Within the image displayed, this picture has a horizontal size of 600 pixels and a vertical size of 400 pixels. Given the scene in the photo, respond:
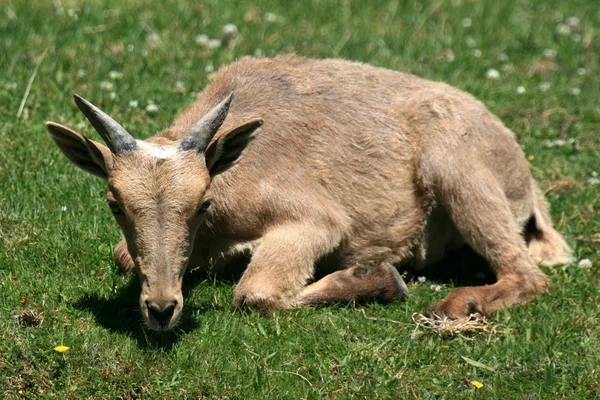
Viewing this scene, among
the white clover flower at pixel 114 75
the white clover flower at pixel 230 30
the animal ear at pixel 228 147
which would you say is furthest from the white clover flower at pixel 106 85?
the animal ear at pixel 228 147

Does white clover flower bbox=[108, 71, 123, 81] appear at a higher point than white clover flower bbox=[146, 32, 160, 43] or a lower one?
lower

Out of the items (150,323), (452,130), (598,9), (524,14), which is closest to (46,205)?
(150,323)

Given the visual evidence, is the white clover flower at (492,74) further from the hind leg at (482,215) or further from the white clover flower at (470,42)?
the hind leg at (482,215)

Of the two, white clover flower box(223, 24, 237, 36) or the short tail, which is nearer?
the short tail

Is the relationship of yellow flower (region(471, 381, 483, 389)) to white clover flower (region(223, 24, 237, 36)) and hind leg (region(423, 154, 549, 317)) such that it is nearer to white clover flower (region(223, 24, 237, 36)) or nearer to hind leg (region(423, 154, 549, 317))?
hind leg (region(423, 154, 549, 317))

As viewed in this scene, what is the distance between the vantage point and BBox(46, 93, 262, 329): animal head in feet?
21.7

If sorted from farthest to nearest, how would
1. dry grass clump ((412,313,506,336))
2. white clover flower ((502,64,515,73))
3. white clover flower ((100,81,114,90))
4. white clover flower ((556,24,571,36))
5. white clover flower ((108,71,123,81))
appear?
white clover flower ((556,24,571,36)), white clover flower ((502,64,515,73)), white clover flower ((108,71,123,81)), white clover flower ((100,81,114,90)), dry grass clump ((412,313,506,336))

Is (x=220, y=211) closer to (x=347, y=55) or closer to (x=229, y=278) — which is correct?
(x=229, y=278)

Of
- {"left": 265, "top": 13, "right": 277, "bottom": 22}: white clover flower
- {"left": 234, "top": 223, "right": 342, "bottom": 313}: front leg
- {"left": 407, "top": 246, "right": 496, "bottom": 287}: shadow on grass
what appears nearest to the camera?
{"left": 234, "top": 223, "right": 342, "bottom": 313}: front leg

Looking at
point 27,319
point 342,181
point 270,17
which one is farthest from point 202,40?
point 27,319

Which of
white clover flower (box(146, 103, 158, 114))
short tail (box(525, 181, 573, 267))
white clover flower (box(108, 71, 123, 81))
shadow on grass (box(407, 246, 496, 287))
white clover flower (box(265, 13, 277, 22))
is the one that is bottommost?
shadow on grass (box(407, 246, 496, 287))

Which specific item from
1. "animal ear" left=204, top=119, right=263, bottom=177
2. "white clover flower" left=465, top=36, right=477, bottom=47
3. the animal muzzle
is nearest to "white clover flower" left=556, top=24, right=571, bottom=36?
"white clover flower" left=465, top=36, right=477, bottom=47

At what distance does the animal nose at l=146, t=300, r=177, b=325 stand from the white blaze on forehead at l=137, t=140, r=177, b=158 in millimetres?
1099

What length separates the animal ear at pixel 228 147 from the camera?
7.14m
